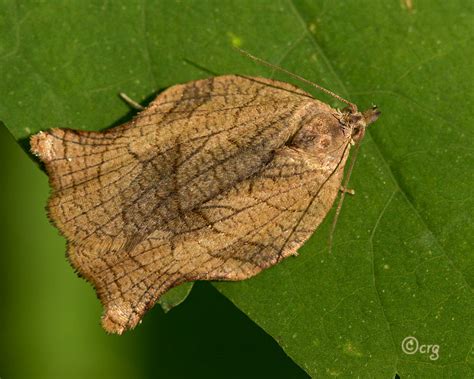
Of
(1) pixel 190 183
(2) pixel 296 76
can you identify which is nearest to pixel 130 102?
(1) pixel 190 183

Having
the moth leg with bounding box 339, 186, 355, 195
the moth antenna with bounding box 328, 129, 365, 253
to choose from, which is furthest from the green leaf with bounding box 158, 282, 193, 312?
the moth leg with bounding box 339, 186, 355, 195

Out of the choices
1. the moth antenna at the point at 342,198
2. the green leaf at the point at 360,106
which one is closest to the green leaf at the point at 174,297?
the green leaf at the point at 360,106

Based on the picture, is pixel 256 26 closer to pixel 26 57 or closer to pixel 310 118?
pixel 310 118

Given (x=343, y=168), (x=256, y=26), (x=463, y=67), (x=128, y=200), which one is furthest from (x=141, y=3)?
(x=463, y=67)

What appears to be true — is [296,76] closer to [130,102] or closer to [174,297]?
[130,102]

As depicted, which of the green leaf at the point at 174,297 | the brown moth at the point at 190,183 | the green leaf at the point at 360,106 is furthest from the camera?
the green leaf at the point at 174,297

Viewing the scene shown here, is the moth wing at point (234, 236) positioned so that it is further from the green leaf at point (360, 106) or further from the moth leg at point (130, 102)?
the moth leg at point (130, 102)
